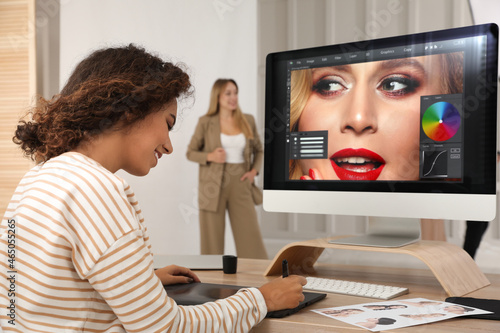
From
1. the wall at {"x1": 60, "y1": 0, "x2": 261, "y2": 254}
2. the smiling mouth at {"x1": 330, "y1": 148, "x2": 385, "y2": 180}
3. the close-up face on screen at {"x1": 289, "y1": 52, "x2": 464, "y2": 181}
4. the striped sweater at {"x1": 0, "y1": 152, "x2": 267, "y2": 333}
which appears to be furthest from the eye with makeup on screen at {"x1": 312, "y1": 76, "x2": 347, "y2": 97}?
the wall at {"x1": 60, "y1": 0, "x2": 261, "y2": 254}

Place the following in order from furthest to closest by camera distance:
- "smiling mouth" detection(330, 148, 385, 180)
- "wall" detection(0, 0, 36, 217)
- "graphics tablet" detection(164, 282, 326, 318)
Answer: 1. "wall" detection(0, 0, 36, 217)
2. "smiling mouth" detection(330, 148, 385, 180)
3. "graphics tablet" detection(164, 282, 326, 318)

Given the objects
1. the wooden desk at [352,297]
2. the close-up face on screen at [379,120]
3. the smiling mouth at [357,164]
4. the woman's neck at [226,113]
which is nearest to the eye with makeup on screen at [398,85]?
the close-up face on screen at [379,120]

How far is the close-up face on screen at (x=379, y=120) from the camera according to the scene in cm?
116

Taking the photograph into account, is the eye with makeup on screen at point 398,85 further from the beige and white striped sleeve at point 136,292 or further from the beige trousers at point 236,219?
the beige trousers at point 236,219

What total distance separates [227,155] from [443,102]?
2651 millimetres

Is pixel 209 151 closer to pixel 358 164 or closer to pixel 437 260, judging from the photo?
pixel 358 164

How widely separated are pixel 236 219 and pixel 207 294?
276cm

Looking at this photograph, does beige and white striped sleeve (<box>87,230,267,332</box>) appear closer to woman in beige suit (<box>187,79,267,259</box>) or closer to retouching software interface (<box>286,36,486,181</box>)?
retouching software interface (<box>286,36,486,181</box>)

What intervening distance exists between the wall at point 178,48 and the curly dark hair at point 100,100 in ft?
8.93

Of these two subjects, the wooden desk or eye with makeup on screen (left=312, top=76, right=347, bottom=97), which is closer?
the wooden desk

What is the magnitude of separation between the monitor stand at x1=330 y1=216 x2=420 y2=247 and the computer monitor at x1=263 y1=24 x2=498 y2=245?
11 millimetres

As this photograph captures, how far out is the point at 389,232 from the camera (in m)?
1.34

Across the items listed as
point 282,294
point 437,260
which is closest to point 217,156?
point 437,260

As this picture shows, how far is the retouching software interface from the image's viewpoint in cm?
116
